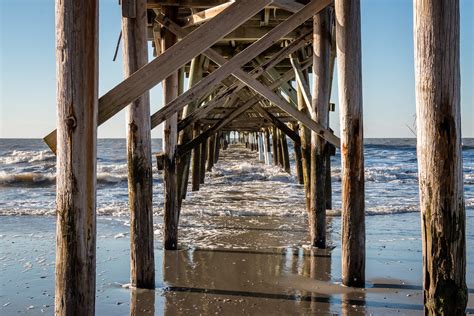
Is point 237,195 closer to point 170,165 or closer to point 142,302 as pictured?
point 170,165

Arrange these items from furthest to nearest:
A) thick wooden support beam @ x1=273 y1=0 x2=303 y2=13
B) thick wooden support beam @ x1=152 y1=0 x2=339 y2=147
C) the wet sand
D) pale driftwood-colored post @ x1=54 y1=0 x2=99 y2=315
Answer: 1. thick wooden support beam @ x1=273 y1=0 x2=303 y2=13
2. thick wooden support beam @ x1=152 y1=0 x2=339 y2=147
3. the wet sand
4. pale driftwood-colored post @ x1=54 y1=0 x2=99 y2=315

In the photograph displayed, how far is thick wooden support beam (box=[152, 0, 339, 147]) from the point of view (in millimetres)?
3832

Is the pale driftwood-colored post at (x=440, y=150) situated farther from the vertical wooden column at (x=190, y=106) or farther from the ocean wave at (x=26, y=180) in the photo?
the ocean wave at (x=26, y=180)

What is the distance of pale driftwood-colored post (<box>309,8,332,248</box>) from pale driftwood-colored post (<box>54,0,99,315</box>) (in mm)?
2972

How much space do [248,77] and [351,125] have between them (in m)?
1.14

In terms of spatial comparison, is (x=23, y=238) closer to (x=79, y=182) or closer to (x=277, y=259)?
(x=277, y=259)

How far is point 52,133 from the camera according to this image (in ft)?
8.20

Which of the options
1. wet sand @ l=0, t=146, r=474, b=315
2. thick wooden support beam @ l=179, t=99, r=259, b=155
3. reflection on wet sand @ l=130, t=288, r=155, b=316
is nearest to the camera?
reflection on wet sand @ l=130, t=288, r=155, b=316

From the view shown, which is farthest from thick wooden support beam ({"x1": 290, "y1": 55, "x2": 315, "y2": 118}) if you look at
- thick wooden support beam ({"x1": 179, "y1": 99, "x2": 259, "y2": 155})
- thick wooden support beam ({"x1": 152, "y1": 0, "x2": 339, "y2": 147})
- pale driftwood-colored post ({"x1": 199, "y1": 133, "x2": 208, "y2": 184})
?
pale driftwood-colored post ({"x1": 199, "y1": 133, "x2": 208, "y2": 184})

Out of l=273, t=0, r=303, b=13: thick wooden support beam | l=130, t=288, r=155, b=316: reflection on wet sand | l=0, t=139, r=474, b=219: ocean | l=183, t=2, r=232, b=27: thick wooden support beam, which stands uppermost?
l=273, t=0, r=303, b=13: thick wooden support beam

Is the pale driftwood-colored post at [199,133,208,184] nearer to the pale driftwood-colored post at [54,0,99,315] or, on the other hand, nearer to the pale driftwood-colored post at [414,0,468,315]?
the pale driftwood-colored post at [54,0,99,315]

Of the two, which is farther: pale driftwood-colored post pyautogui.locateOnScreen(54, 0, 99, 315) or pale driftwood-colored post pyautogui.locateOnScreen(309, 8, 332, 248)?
pale driftwood-colored post pyautogui.locateOnScreen(309, 8, 332, 248)

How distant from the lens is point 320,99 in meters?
5.02

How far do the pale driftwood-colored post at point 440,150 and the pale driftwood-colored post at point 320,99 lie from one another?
254cm
